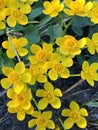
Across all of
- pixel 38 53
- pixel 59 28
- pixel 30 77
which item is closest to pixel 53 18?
pixel 59 28

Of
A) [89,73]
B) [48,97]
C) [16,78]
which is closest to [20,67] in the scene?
[16,78]

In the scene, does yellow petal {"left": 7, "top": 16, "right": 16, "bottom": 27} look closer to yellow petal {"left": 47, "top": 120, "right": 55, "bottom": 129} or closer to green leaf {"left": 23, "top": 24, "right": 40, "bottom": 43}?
green leaf {"left": 23, "top": 24, "right": 40, "bottom": 43}

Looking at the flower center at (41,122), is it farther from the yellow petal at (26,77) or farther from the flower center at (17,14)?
the flower center at (17,14)

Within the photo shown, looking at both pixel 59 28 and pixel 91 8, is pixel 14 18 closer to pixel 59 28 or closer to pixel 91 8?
pixel 59 28

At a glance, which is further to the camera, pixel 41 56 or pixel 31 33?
pixel 31 33

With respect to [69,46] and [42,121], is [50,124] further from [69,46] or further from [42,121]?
[69,46]

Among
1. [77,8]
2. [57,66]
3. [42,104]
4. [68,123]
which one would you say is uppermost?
[77,8]
